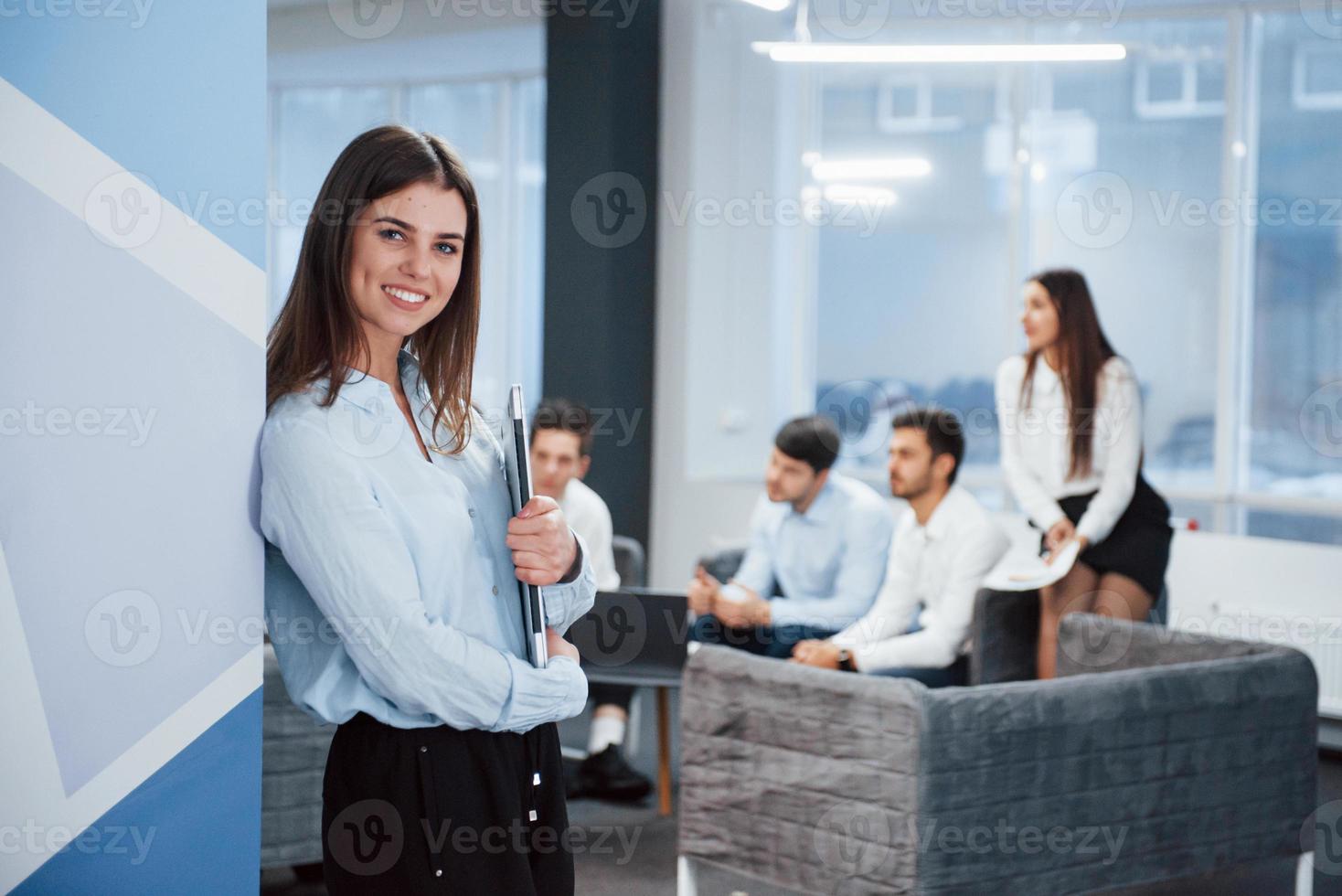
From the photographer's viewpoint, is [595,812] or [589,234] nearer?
[595,812]

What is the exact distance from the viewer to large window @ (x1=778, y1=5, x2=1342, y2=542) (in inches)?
229

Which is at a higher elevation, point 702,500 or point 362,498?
point 362,498

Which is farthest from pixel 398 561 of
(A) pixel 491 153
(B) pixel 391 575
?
(A) pixel 491 153

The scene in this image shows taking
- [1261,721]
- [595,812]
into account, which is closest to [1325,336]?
[1261,721]

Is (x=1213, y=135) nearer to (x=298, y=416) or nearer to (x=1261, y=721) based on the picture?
(x=1261, y=721)

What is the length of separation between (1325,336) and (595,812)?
372 cm

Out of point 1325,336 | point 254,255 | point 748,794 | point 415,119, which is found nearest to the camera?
point 254,255

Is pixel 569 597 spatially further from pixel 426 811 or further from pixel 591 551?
pixel 591 551

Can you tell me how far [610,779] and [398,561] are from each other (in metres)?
3.17

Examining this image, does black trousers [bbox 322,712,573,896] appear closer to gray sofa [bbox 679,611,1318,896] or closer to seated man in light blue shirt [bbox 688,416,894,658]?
gray sofa [bbox 679,611,1318,896]

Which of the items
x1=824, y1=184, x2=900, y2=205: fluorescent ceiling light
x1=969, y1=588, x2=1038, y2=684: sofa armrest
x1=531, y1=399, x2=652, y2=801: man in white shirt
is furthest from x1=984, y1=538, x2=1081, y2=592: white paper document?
x1=824, y1=184, x2=900, y2=205: fluorescent ceiling light

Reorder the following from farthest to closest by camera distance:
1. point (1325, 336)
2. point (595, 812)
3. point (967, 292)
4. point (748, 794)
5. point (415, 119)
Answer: point (415, 119) < point (967, 292) < point (1325, 336) < point (595, 812) < point (748, 794)

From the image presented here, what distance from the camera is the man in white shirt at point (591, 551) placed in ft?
14.5

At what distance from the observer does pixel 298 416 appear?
1.41m
